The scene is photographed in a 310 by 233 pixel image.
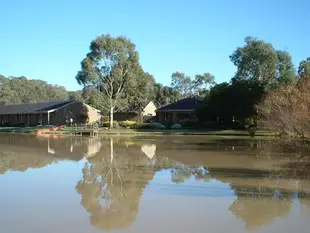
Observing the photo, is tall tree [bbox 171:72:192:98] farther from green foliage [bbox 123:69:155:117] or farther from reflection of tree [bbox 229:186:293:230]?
reflection of tree [bbox 229:186:293:230]

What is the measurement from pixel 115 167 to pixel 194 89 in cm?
8857

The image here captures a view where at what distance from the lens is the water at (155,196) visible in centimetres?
800

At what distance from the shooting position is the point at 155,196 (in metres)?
10.6

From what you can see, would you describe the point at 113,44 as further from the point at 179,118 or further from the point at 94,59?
the point at 179,118

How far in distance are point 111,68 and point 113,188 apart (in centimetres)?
4035

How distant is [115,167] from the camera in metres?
16.4

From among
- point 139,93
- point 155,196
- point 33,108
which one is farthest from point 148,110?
point 155,196

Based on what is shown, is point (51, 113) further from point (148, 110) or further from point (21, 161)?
point (21, 161)

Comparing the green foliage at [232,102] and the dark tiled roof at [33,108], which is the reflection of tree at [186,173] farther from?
the dark tiled roof at [33,108]

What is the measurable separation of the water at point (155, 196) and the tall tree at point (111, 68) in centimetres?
3277

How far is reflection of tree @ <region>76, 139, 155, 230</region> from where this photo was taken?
864 centimetres

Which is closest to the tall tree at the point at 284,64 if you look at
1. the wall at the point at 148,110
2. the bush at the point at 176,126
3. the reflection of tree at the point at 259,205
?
the bush at the point at 176,126

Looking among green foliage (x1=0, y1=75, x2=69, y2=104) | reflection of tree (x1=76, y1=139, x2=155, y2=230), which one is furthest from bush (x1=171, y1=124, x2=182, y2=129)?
green foliage (x1=0, y1=75, x2=69, y2=104)

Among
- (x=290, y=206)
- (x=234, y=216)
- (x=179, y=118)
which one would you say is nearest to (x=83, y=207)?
(x=234, y=216)
